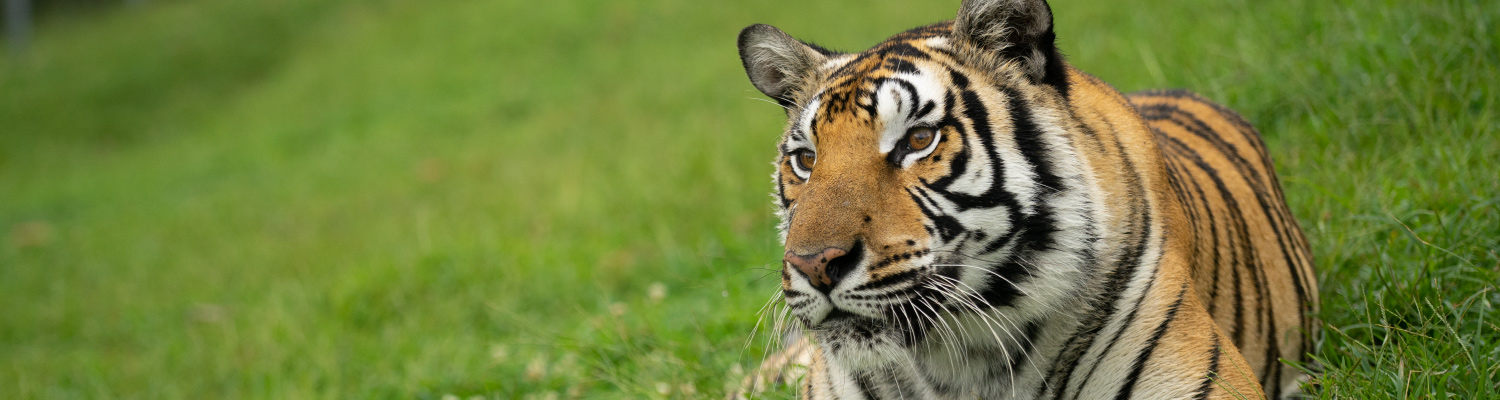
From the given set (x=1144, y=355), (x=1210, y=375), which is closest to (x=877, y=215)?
(x=1144, y=355)

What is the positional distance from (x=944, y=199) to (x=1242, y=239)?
107 centimetres

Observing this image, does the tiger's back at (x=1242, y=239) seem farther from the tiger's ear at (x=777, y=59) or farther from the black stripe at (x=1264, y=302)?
the tiger's ear at (x=777, y=59)

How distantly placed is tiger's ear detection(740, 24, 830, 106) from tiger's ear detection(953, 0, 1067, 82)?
A: 0.40 m

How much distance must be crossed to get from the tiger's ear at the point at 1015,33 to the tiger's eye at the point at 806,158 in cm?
40

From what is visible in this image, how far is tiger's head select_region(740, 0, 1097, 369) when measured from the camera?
1833 mm

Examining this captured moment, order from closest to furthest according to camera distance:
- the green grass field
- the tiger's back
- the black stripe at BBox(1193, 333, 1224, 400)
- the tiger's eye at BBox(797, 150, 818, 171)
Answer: the black stripe at BBox(1193, 333, 1224, 400)
the tiger's eye at BBox(797, 150, 818, 171)
the tiger's back
the green grass field

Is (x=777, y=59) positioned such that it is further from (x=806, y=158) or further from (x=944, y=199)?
(x=944, y=199)

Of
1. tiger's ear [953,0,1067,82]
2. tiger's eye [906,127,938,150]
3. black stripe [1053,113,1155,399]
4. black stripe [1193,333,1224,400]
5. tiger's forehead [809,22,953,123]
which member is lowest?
black stripe [1193,333,1224,400]

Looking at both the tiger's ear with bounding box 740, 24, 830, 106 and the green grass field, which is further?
the green grass field

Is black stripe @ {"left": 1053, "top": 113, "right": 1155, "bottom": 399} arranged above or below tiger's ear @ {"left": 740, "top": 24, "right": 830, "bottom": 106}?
below

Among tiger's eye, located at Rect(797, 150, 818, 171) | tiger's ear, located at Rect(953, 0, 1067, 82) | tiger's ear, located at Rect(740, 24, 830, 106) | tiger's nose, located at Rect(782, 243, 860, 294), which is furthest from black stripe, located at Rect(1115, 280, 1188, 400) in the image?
tiger's ear, located at Rect(740, 24, 830, 106)

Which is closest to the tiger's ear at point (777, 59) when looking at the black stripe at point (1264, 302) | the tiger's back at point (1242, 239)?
the tiger's back at point (1242, 239)

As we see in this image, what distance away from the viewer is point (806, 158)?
6.97 feet

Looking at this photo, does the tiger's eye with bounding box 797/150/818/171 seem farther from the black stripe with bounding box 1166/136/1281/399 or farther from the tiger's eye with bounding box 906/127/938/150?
the black stripe with bounding box 1166/136/1281/399
